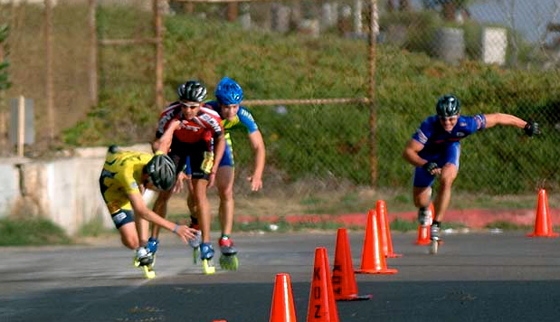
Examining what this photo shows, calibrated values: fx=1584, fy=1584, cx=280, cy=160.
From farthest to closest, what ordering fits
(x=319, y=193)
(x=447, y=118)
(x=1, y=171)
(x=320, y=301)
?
(x=319, y=193)
(x=1, y=171)
(x=447, y=118)
(x=320, y=301)

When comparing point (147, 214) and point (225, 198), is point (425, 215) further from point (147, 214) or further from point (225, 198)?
point (147, 214)

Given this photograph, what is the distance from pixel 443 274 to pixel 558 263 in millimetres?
1595

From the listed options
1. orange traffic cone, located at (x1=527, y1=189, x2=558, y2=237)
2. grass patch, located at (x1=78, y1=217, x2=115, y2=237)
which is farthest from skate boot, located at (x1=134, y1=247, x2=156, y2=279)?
orange traffic cone, located at (x1=527, y1=189, x2=558, y2=237)

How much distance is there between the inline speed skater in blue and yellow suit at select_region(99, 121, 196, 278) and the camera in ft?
43.5

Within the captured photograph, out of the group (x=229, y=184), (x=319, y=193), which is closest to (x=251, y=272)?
(x=229, y=184)

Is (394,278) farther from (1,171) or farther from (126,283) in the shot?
(1,171)

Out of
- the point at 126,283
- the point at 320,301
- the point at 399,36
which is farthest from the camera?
the point at 399,36

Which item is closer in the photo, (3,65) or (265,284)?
(265,284)

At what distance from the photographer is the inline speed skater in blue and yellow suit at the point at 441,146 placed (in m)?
17.3

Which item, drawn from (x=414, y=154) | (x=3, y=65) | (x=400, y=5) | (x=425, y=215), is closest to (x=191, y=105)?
(x=414, y=154)

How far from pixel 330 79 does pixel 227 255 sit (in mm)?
10200

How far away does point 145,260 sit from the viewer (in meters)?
14.1

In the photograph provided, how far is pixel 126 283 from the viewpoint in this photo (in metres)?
14.0

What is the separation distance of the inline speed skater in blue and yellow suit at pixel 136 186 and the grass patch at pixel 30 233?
443 centimetres
